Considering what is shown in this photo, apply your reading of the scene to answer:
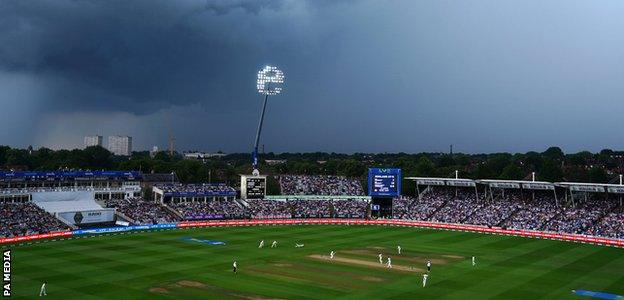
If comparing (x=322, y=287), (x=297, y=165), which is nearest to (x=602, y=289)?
(x=322, y=287)

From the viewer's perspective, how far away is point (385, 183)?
8594 cm

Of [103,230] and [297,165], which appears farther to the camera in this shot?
[297,165]

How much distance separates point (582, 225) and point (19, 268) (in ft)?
206

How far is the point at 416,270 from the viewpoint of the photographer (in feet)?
145

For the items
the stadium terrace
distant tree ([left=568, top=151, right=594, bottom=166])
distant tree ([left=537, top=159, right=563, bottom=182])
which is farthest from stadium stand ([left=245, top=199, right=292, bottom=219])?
distant tree ([left=568, top=151, right=594, bottom=166])

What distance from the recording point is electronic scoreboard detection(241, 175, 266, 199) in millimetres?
89875

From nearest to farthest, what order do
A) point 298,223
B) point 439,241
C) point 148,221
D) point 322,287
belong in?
point 322,287 < point 439,241 < point 148,221 < point 298,223

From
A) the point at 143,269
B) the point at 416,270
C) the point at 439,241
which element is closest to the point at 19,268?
the point at 143,269

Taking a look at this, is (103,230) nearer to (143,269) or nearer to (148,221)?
(148,221)

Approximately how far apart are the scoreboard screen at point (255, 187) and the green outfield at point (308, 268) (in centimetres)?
2340

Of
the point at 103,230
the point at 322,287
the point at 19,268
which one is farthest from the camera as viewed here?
the point at 103,230

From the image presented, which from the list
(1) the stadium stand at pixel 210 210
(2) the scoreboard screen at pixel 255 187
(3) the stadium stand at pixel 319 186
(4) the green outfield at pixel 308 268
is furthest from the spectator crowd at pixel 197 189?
(4) the green outfield at pixel 308 268

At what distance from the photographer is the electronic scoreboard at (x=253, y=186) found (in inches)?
3538

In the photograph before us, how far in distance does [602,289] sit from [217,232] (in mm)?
44744
